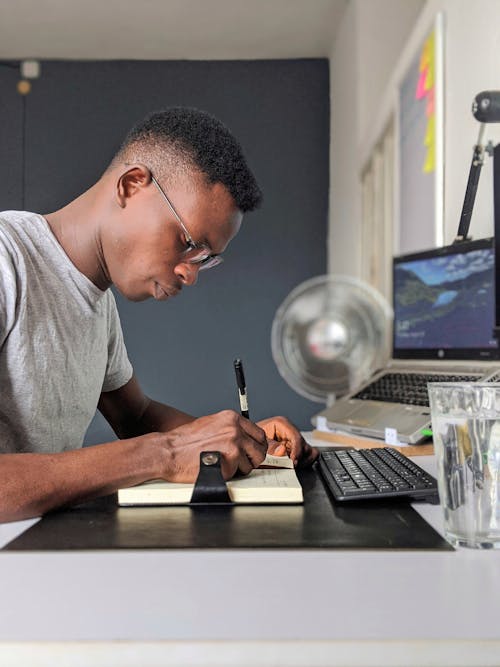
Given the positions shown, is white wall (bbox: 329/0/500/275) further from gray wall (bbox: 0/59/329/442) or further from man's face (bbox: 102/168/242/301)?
man's face (bbox: 102/168/242/301)

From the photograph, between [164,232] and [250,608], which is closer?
[250,608]

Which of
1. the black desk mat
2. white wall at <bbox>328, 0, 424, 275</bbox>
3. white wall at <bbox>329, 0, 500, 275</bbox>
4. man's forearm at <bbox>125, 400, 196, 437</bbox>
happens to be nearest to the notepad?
the black desk mat

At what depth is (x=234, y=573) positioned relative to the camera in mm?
570

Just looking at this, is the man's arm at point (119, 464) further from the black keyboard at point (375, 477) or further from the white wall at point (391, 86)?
the white wall at point (391, 86)

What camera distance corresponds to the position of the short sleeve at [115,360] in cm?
153

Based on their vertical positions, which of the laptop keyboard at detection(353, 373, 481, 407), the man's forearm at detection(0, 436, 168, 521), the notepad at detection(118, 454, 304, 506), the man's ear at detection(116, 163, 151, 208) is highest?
the man's ear at detection(116, 163, 151, 208)

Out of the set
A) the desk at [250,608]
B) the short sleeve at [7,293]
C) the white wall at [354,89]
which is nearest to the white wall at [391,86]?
the white wall at [354,89]

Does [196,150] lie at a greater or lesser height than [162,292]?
greater

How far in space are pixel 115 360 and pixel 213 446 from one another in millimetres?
729

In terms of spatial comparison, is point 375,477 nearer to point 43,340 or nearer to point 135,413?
point 43,340

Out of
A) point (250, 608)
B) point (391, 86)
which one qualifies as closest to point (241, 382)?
point (250, 608)

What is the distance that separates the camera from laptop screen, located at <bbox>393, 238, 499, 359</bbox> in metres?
1.63

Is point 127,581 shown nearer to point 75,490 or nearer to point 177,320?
point 75,490

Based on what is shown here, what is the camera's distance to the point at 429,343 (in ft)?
6.25
